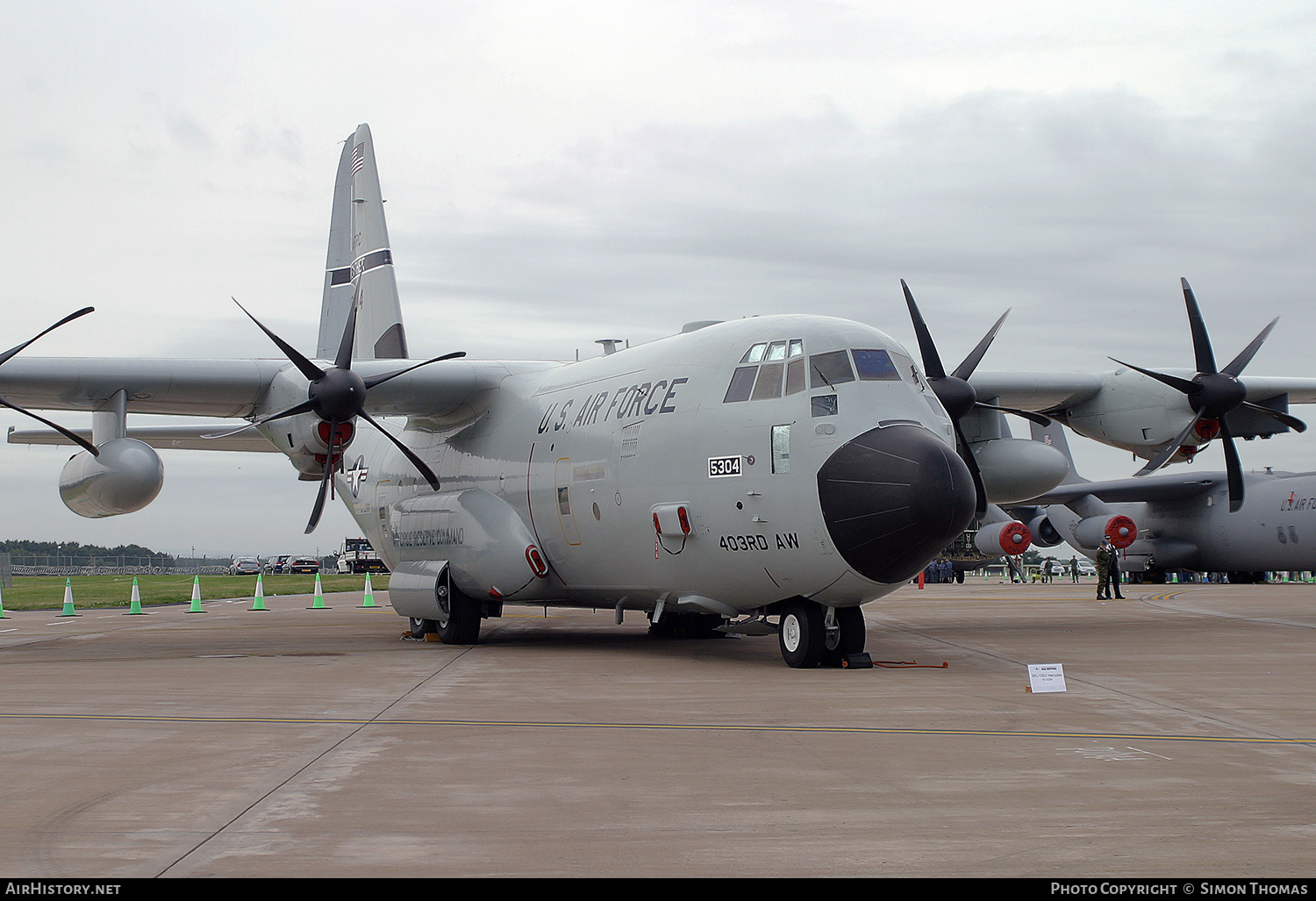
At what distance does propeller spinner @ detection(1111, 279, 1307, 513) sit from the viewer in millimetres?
18328

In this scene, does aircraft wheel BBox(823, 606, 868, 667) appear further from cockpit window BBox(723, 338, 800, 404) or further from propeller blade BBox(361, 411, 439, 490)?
propeller blade BBox(361, 411, 439, 490)

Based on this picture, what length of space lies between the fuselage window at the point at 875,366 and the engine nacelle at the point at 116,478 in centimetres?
1016

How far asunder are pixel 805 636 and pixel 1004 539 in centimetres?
3234

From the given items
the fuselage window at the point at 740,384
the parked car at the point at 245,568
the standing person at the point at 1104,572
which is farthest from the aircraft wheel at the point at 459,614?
the parked car at the point at 245,568

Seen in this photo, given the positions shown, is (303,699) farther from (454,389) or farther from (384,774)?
(454,389)

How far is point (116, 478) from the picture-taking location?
15930mm

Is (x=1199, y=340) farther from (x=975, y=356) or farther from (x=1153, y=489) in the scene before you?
(x=1153, y=489)

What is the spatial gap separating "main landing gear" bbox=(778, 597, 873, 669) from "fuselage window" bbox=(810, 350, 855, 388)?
2.40m

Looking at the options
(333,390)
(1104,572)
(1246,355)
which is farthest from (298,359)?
(1104,572)

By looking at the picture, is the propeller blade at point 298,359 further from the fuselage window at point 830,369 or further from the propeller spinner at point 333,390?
the fuselage window at point 830,369

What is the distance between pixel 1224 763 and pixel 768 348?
7.17 metres

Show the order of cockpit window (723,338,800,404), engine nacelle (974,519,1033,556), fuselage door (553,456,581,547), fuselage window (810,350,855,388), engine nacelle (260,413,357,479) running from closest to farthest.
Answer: fuselage window (810,350,855,388) < cockpit window (723,338,800,404) < fuselage door (553,456,581,547) < engine nacelle (260,413,357,479) < engine nacelle (974,519,1033,556)

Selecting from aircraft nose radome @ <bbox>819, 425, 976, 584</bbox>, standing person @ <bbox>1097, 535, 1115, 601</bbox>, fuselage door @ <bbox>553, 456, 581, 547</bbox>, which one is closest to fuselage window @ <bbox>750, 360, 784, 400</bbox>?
aircraft nose radome @ <bbox>819, 425, 976, 584</bbox>
